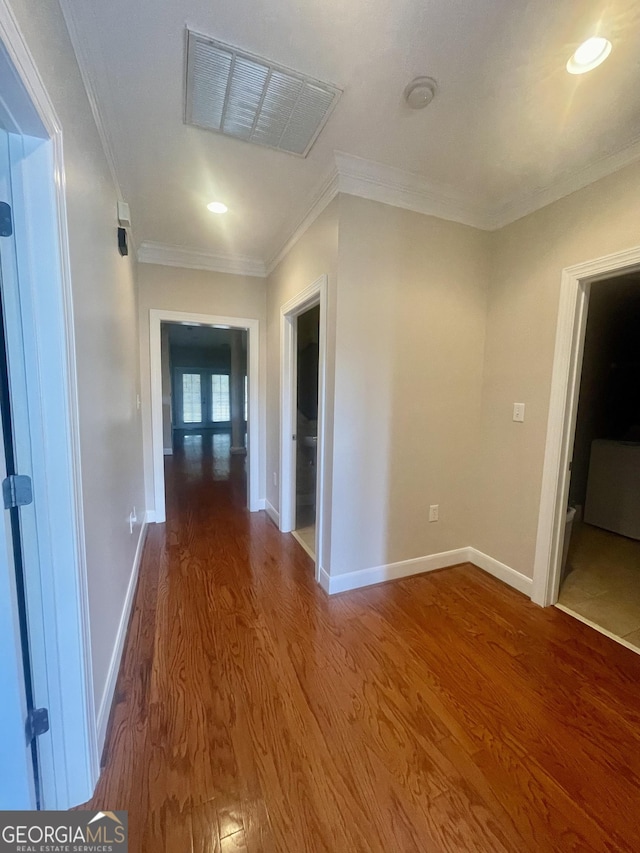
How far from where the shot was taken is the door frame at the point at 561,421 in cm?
201

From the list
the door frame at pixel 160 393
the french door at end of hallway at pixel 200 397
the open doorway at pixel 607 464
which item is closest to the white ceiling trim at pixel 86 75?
the door frame at pixel 160 393

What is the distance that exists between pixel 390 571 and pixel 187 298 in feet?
10.0

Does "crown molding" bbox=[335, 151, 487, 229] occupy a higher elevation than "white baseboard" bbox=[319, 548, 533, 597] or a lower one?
higher

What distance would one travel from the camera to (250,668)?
5.49 feet

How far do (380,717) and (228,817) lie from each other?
0.65 m

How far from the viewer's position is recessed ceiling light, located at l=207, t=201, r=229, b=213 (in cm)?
243

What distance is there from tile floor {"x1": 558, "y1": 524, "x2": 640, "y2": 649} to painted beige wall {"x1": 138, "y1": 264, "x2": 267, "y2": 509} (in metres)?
3.21

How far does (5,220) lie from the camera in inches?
35.6

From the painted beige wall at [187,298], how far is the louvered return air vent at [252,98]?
179 centimetres

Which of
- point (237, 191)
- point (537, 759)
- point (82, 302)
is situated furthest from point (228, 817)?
point (237, 191)

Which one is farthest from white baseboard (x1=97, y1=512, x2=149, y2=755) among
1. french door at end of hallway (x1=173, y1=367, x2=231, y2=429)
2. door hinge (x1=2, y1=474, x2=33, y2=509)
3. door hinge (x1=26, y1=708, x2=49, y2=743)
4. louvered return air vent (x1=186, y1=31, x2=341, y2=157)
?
french door at end of hallway (x1=173, y1=367, x2=231, y2=429)

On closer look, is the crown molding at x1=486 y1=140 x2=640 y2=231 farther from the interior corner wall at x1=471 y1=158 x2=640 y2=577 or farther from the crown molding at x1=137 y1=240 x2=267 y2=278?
the crown molding at x1=137 y1=240 x2=267 y2=278

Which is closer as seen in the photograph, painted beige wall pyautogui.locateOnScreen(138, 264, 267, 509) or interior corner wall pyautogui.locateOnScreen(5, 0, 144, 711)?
interior corner wall pyautogui.locateOnScreen(5, 0, 144, 711)

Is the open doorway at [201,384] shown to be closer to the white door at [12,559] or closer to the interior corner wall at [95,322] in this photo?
the interior corner wall at [95,322]
